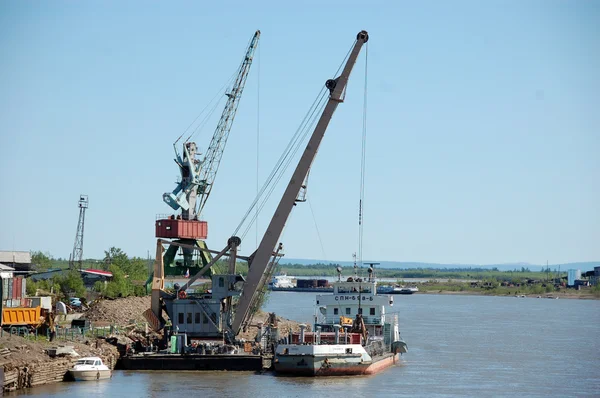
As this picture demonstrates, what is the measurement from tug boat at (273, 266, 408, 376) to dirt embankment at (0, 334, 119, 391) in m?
11.9

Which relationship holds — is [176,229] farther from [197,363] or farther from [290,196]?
[197,363]

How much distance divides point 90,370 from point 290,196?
18.7m

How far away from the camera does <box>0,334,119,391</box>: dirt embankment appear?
53909mm

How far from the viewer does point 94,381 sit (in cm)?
5969

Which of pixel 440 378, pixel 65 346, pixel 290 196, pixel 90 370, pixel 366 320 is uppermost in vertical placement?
pixel 290 196

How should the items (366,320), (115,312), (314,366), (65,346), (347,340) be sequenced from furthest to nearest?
(115,312) < (366,320) < (347,340) < (314,366) < (65,346)

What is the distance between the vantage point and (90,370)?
5975 centimetres

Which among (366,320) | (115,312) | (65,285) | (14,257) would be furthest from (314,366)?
(65,285)

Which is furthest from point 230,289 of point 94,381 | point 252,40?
point 252,40

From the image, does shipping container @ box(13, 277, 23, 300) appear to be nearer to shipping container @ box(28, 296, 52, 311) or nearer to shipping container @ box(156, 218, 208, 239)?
shipping container @ box(28, 296, 52, 311)

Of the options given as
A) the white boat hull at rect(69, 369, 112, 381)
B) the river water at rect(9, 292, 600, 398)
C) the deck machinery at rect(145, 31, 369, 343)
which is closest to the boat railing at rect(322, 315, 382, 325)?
the river water at rect(9, 292, 600, 398)

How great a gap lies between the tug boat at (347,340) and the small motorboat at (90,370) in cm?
1039

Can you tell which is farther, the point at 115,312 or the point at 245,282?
the point at 115,312

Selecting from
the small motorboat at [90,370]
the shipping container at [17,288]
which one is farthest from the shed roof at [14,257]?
the small motorboat at [90,370]
